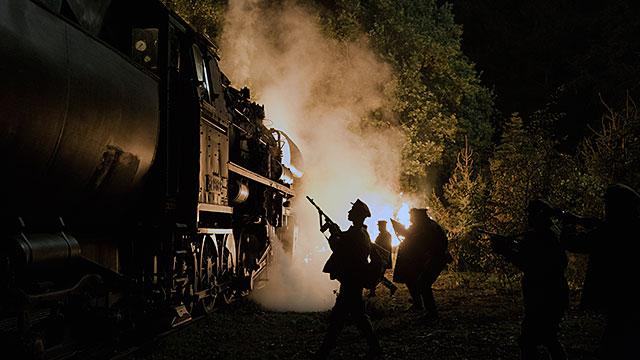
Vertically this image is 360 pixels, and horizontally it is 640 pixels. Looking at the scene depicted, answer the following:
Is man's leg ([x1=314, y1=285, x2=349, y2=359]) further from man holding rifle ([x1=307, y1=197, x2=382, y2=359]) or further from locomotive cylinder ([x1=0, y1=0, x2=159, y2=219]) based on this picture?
locomotive cylinder ([x1=0, y1=0, x2=159, y2=219])

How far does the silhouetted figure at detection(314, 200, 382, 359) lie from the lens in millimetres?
6246

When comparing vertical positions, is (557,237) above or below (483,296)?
above

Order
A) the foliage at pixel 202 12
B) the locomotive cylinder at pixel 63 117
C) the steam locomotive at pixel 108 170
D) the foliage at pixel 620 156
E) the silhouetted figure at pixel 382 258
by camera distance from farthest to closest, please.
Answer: the foliage at pixel 202 12 < the foliage at pixel 620 156 < the silhouetted figure at pixel 382 258 < the steam locomotive at pixel 108 170 < the locomotive cylinder at pixel 63 117

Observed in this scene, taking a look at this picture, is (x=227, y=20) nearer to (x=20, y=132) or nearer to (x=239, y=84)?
(x=239, y=84)

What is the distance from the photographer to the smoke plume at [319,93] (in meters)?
22.0

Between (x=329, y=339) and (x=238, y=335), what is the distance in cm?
199

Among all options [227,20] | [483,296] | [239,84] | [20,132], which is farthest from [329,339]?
[227,20]

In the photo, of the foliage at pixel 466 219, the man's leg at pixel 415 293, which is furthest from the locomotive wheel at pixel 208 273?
the foliage at pixel 466 219

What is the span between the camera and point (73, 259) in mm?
4750

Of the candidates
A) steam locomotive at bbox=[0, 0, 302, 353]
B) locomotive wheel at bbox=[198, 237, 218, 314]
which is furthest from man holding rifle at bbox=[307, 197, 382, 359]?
locomotive wheel at bbox=[198, 237, 218, 314]

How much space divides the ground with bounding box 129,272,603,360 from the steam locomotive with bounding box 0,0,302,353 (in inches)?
17.0

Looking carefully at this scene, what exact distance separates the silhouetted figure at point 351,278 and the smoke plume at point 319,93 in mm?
15052

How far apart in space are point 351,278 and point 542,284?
195 centimetres

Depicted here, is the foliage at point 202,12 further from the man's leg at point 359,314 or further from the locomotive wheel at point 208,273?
the man's leg at point 359,314
